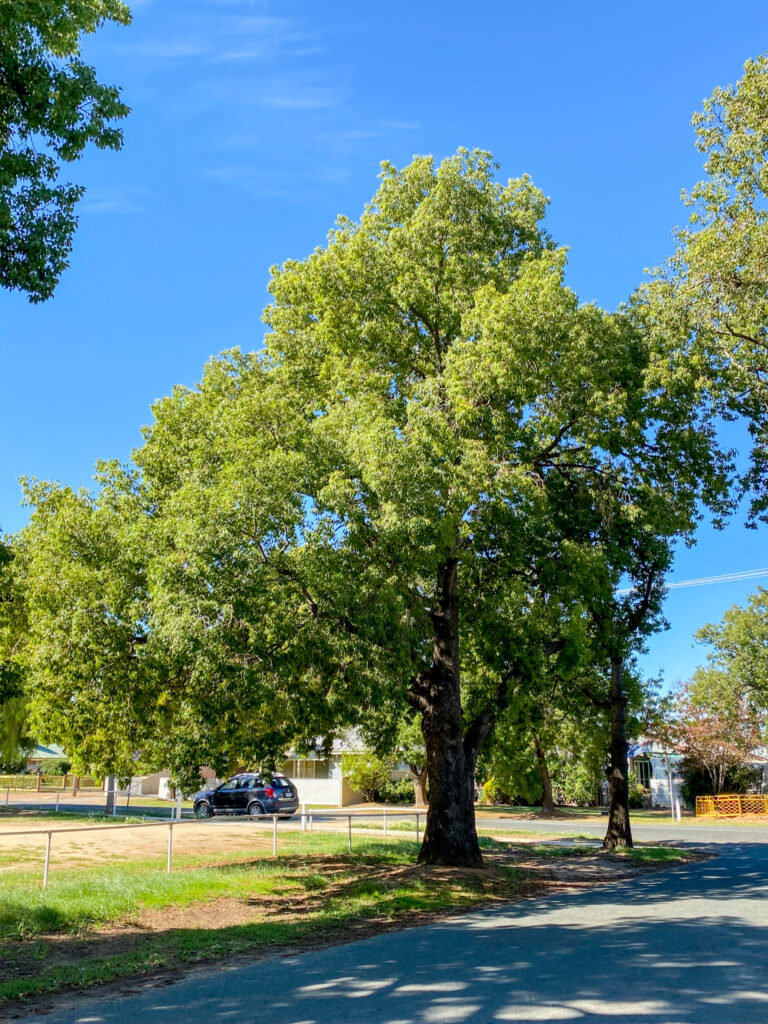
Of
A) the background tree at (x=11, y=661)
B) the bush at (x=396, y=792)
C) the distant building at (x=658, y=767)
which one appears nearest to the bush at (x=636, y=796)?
the distant building at (x=658, y=767)

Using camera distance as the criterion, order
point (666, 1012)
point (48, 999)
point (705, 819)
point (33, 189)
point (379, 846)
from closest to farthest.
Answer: point (666, 1012)
point (48, 999)
point (33, 189)
point (379, 846)
point (705, 819)

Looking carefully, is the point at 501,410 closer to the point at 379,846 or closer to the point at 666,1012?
the point at 666,1012

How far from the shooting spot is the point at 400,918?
36.5ft

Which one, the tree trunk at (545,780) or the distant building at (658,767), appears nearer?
the tree trunk at (545,780)

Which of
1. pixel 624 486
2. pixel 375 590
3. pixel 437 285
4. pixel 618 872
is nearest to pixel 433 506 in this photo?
pixel 375 590

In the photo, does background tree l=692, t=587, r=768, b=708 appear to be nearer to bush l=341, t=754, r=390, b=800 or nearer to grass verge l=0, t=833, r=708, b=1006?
bush l=341, t=754, r=390, b=800

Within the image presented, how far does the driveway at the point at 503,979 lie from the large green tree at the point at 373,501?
404cm

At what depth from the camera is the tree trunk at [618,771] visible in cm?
2175

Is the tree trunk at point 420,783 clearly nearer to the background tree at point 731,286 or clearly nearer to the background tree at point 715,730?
the background tree at point 715,730

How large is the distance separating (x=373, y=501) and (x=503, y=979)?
22.8 feet

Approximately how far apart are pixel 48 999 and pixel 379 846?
14748 millimetres

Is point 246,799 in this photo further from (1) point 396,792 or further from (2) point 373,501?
(2) point 373,501

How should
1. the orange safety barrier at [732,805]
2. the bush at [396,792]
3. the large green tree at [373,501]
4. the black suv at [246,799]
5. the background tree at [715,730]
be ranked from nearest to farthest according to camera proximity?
the large green tree at [373,501] → the black suv at [246,799] → the orange safety barrier at [732,805] → the background tree at [715,730] → the bush at [396,792]

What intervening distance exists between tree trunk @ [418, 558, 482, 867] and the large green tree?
0.15ft
